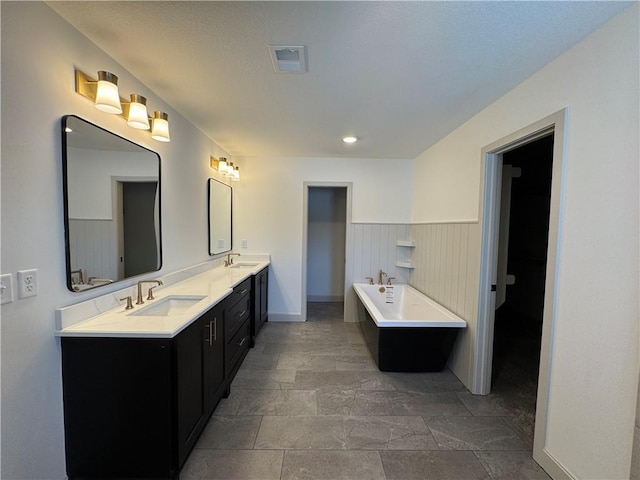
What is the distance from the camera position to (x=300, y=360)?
10.0 feet

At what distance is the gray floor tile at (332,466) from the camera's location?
1654 millimetres

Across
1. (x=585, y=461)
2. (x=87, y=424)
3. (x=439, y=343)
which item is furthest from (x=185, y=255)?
(x=585, y=461)

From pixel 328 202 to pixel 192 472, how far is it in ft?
14.9

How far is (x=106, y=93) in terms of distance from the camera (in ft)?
4.91

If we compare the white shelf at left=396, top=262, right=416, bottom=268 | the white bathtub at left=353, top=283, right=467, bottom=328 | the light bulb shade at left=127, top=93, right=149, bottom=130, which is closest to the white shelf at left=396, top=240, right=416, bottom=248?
the white shelf at left=396, top=262, right=416, bottom=268

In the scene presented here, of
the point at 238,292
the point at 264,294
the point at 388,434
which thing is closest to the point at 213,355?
the point at 238,292

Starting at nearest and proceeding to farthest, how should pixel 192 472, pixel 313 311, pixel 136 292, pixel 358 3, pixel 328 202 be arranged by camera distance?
pixel 358 3
pixel 192 472
pixel 136 292
pixel 313 311
pixel 328 202

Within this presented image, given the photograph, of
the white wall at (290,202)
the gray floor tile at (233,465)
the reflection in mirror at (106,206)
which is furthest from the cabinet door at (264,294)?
the gray floor tile at (233,465)

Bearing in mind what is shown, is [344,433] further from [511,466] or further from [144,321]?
[144,321]

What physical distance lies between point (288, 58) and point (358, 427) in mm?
2533

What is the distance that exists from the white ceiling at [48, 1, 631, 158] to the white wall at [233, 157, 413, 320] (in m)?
1.56

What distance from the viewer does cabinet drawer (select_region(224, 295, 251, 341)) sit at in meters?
2.35

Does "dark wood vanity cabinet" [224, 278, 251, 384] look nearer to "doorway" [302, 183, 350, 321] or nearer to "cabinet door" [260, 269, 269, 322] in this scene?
"cabinet door" [260, 269, 269, 322]

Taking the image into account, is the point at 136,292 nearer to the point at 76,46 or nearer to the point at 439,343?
the point at 76,46
